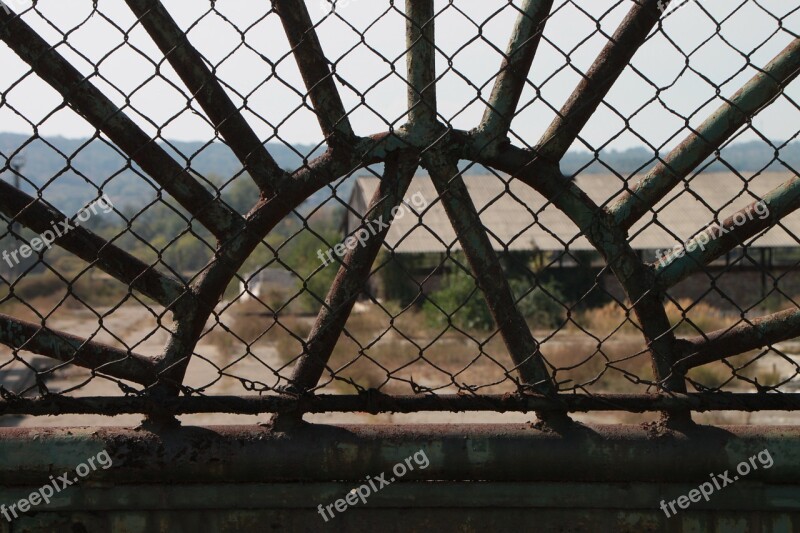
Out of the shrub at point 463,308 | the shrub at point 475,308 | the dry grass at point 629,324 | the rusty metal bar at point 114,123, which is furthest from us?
the shrub at point 475,308

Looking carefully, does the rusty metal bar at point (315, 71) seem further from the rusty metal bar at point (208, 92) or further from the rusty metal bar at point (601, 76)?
the rusty metal bar at point (601, 76)

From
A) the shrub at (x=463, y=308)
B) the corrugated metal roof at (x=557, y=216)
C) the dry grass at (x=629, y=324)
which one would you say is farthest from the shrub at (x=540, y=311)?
the corrugated metal roof at (x=557, y=216)

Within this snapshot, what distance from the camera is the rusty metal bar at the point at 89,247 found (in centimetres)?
161

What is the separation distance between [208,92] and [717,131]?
1.12 m

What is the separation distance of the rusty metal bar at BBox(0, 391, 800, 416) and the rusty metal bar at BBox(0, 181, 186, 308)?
0.23 meters

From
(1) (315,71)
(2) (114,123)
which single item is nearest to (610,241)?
(1) (315,71)

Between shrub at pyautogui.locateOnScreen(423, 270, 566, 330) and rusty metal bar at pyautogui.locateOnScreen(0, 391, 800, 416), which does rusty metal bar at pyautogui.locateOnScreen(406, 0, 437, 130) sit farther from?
shrub at pyautogui.locateOnScreen(423, 270, 566, 330)

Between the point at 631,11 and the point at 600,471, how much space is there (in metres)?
0.99

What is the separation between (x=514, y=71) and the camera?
5.37 ft

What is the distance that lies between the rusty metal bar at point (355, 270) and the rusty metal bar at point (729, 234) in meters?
0.62

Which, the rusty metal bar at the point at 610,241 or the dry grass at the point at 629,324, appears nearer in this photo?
the rusty metal bar at the point at 610,241

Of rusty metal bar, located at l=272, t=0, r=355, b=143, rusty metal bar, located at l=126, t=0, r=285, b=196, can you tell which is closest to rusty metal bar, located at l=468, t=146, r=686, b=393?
rusty metal bar, located at l=272, t=0, r=355, b=143

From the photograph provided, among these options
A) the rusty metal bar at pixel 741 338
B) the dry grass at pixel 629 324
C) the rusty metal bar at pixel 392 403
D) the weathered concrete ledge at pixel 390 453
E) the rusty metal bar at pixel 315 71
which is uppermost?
the dry grass at pixel 629 324

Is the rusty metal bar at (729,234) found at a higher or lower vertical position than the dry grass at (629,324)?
lower
